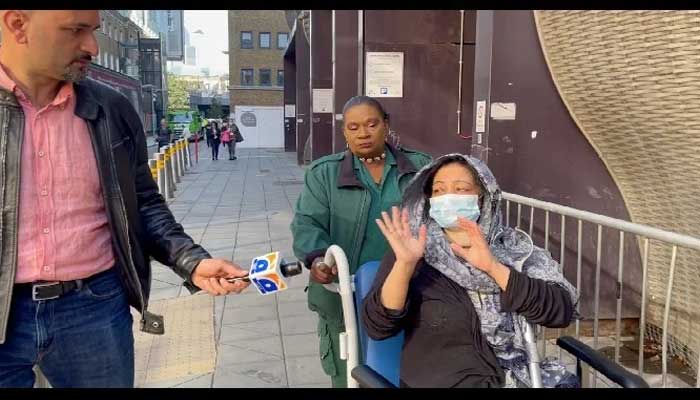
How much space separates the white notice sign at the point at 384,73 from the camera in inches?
299

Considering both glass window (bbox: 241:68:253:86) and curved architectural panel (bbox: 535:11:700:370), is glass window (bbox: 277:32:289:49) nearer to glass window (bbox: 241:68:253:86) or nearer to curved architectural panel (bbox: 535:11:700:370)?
glass window (bbox: 241:68:253:86)

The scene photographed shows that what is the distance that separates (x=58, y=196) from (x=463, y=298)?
4.68 feet

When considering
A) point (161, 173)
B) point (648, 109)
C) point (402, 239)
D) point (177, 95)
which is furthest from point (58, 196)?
point (177, 95)

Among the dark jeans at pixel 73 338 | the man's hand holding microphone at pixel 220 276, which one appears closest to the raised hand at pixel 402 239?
the man's hand holding microphone at pixel 220 276

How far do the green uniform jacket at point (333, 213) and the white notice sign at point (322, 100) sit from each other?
11.7 m

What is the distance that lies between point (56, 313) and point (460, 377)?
1360 millimetres

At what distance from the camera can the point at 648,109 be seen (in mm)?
3799

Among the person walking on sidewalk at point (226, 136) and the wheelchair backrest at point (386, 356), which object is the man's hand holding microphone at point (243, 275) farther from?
the person walking on sidewalk at point (226, 136)

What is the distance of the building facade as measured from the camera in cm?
4850

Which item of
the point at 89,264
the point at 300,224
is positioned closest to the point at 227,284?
the point at 89,264

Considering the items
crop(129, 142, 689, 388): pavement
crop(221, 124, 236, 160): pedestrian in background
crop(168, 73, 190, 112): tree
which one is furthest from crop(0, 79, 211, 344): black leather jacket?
crop(168, 73, 190, 112): tree

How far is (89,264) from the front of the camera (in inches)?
76.9
